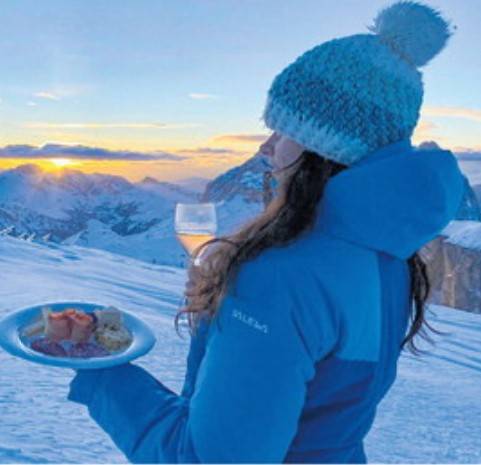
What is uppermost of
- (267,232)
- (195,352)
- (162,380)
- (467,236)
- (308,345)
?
(267,232)

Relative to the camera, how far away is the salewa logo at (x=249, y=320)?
A: 0.96 metres

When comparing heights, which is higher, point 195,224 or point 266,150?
point 266,150

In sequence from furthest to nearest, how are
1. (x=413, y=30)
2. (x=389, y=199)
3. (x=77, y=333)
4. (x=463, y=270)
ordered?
(x=463, y=270), (x=77, y=333), (x=413, y=30), (x=389, y=199)

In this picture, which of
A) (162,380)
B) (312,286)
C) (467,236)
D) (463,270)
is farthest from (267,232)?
(467,236)

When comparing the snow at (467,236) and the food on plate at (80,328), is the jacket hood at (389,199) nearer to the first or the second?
the food on plate at (80,328)

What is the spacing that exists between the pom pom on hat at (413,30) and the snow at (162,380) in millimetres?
1903

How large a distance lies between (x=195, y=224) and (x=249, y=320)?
143cm

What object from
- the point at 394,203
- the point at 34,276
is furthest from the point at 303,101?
the point at 34,276

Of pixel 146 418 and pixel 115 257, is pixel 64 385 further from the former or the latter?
pixel 115 257

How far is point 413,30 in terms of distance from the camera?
1.36 metres

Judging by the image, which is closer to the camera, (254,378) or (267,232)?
(254,378)

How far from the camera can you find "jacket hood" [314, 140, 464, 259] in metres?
1.07

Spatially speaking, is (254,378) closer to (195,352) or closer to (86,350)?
(195,352)

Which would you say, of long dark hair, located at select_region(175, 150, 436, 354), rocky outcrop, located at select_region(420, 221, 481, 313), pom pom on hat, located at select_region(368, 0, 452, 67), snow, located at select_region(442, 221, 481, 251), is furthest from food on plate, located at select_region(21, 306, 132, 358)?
snow, located at select_region(442, 221, 481, 251)
